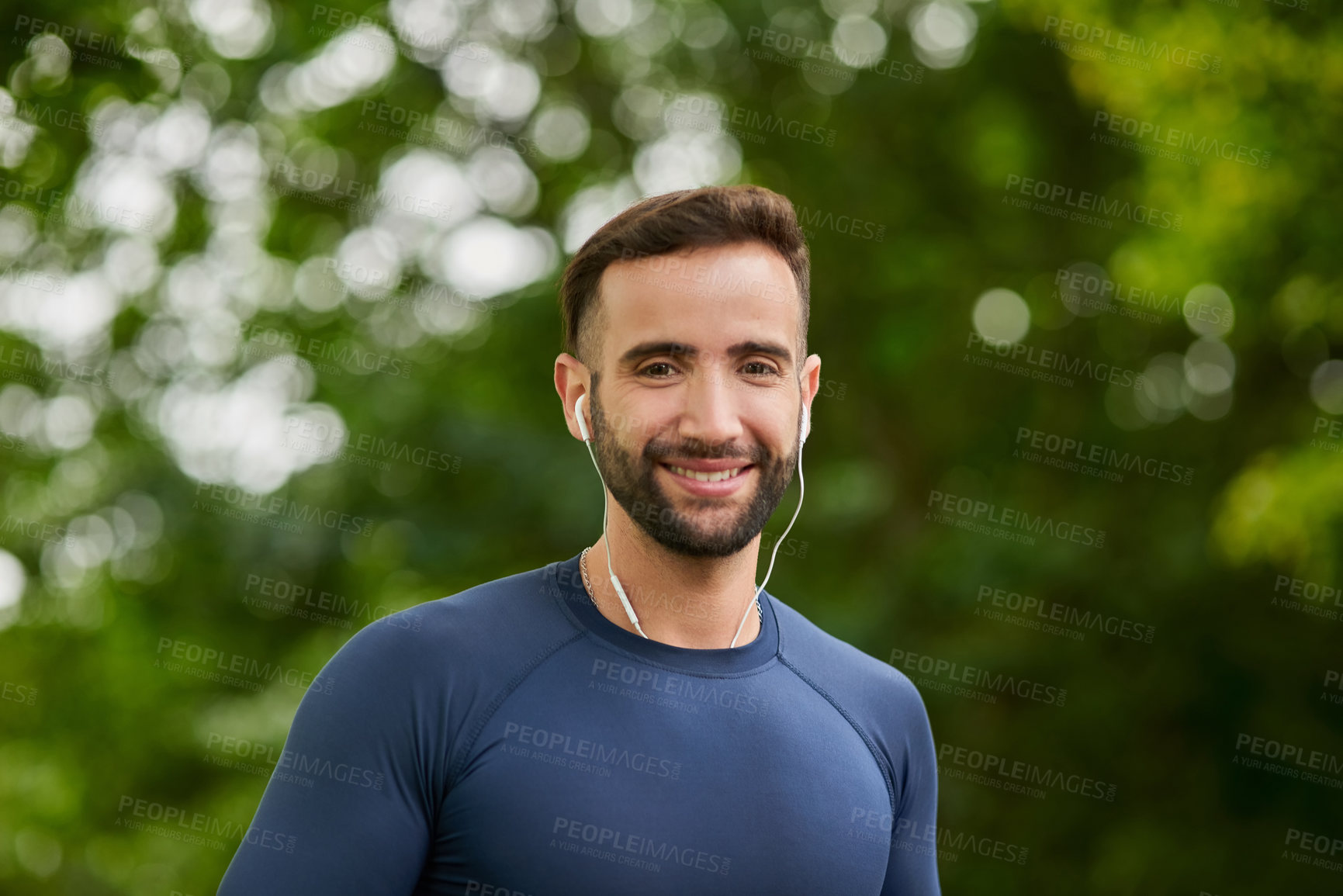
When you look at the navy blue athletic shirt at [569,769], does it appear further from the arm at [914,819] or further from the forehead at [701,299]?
the forehead at [701,299]

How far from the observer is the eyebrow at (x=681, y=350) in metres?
2.22

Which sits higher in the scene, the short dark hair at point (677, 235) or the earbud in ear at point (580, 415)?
the short dark hair at point (677, 235)

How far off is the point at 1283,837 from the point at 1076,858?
49.6 inches

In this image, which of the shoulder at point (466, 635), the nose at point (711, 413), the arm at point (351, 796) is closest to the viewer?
the arm at point (351, 796)

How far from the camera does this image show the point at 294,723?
6.56ft

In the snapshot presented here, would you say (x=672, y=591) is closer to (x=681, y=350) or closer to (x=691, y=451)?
(x=691, y=451)

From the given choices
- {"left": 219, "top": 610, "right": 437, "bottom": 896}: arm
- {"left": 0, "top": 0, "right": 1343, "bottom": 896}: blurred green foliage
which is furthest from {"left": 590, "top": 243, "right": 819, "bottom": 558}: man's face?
{"left": 0, "top": 0, "right": 1343, "bottom": 896}: blurred green foliage

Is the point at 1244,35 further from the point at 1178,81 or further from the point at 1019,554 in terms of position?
the point at 1019,554

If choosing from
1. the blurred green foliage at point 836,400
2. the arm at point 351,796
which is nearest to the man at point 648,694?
the arm at point 351,796

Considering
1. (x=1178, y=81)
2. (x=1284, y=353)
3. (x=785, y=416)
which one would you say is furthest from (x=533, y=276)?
(x=785, y=416)

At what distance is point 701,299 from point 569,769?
867mm

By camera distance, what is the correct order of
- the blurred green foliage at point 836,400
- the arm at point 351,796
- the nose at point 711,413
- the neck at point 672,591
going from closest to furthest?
1. the arm at point 351,796
2. the nose at point 711,413
3. the neck at point 672,591
4. the blurred green foliage at point 836,400

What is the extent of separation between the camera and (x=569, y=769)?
2.04 m

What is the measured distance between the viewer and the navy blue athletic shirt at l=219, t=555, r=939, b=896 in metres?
1.92
